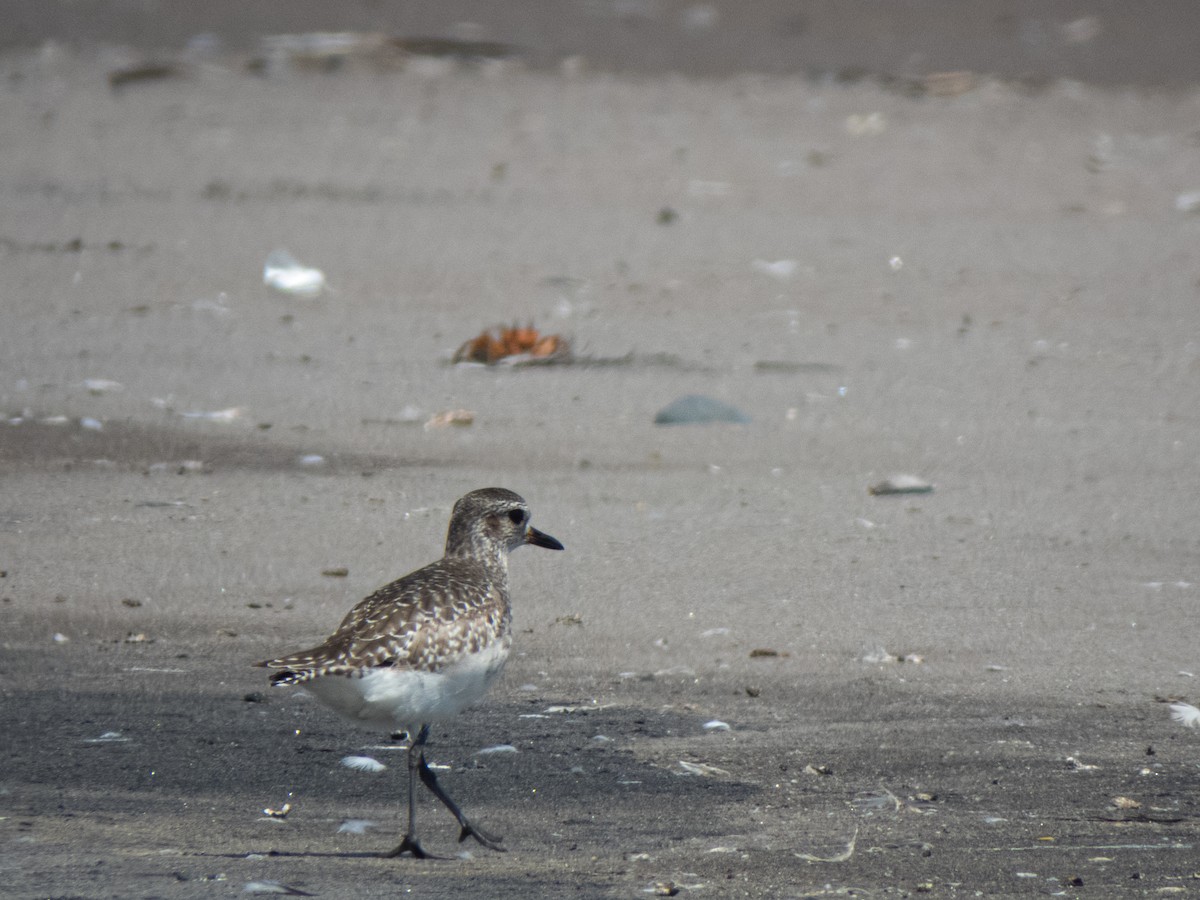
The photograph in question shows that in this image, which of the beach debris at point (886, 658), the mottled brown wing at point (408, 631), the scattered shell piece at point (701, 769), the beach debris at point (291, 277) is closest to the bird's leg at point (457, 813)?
the mottled brown wing at point (408, 631)

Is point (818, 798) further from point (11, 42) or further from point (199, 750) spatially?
point (11, 42)

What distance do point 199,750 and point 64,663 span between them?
2.92ft

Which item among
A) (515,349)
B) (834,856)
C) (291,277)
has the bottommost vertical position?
(834,856)

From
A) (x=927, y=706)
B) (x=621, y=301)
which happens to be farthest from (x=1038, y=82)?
(x=927, y=706)

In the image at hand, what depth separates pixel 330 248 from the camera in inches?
468

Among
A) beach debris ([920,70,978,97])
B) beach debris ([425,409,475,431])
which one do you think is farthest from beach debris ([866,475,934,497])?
beach debris ([920,70,978,97])

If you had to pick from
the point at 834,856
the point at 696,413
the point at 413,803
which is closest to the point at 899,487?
the point at 696,413

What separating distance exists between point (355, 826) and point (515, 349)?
5445 mm

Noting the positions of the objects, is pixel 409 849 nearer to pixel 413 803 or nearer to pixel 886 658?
pixel 413 803

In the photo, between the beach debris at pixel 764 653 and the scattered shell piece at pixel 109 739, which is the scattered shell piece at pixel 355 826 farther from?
the beach debris at pixel 764 653

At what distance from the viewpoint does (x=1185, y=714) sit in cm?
528

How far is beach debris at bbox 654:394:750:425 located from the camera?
870 cm

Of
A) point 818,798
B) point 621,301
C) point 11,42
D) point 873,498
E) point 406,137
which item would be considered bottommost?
point 818,798

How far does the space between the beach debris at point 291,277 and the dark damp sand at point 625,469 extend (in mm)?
105
